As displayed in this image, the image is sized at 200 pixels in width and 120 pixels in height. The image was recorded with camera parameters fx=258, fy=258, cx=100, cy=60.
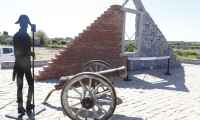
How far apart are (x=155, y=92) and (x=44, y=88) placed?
3312 millimetres

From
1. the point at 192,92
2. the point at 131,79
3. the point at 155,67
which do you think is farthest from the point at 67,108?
the point at 155,67

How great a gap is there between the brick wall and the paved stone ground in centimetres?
110

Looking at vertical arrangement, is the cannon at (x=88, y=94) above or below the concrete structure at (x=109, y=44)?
below

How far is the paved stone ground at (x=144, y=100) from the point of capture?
517 centimetres

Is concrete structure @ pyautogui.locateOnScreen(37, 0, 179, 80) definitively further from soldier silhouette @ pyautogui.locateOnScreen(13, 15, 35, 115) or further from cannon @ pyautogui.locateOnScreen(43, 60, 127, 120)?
cannon @ pyautogui.locateOnScreen(43, 60, 127, 120)

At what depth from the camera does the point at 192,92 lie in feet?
25.1

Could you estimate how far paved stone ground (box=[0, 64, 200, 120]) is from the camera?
5.17 meters

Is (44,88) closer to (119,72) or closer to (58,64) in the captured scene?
(58,64)

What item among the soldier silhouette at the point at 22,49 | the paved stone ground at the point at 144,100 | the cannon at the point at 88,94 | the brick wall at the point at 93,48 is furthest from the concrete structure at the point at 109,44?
the cannon at the point at 88,94

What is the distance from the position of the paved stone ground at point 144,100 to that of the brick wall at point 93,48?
110 cm

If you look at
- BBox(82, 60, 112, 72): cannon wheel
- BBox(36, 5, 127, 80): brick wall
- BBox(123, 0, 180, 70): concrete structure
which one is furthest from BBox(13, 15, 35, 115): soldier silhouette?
BBox(123, 0, 180, 70): concrete structure

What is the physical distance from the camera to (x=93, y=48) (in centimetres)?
1025

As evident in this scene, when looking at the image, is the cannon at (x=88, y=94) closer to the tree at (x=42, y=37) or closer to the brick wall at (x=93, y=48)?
the brick wall at (x=93, y=48)

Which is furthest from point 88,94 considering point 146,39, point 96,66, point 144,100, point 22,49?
point 146,39
